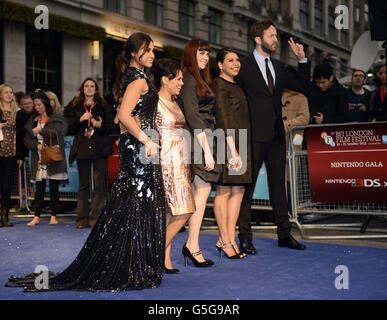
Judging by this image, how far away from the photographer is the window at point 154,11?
20.0 metres

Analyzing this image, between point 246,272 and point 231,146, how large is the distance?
1165 mm

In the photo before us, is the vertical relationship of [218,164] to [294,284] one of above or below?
above

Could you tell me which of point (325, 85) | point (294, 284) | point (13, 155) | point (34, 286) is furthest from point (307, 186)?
point (13, 155)

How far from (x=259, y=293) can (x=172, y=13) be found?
1865 centimetres

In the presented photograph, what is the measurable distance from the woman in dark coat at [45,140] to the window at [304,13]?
1146 inches

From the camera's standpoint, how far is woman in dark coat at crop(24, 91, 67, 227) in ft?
25.8

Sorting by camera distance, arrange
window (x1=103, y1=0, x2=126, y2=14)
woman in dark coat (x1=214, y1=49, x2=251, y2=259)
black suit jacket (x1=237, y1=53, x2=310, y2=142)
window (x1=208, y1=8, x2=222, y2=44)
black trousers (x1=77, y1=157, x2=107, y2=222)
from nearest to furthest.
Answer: woman in dark coat (x1=214, y1=49, x2=251, y2=259)
black suit jacket (x1=237, y1=53, x2=310, y2=142)
black trousers (x1=77, y1=157, x2=107, y2=222)
window (x1=103, y1=0, x2=126, y2=14)
window (x1=208, y1=8, x2=222, y2=44)

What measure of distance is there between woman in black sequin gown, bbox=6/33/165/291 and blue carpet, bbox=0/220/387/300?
0.48 ft

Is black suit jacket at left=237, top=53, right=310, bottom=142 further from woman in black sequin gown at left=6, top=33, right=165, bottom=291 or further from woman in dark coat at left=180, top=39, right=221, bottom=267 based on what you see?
woman in black sequin gown at left=6, top=33, right=165, bottom=291

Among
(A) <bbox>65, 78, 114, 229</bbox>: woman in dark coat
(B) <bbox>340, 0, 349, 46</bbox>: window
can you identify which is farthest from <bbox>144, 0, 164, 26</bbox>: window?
(B) <bbox>340, 0, 349, 46</bbox>: window

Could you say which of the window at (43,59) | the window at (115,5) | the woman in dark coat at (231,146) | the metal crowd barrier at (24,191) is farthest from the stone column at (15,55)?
the woman in dark coat at (231,146)
